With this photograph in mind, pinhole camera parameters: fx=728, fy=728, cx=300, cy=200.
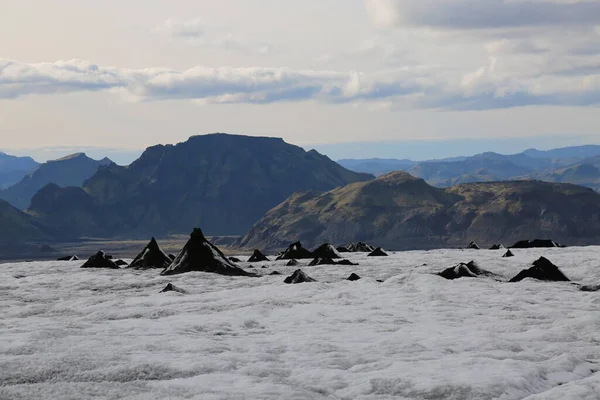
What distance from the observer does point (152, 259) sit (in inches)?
2440

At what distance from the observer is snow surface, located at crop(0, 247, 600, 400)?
18.0 meters

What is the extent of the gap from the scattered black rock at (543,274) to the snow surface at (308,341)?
157 cm

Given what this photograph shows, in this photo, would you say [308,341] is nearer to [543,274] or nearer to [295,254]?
[543,274]

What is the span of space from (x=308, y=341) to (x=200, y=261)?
29.7 m

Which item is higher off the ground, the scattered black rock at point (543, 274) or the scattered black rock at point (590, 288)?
the scattered black rock at point (543, 274)

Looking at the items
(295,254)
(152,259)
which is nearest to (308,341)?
(152,259)

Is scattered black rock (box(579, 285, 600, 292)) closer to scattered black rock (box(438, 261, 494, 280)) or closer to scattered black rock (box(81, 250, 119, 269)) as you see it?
scattered black rock (box(438, 261, 494, 280))

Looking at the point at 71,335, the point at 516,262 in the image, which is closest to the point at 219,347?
the point at 71,335

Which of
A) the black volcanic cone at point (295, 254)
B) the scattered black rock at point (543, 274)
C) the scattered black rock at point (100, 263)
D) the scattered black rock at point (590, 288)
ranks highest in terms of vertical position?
the scattered black rock at point (543, 274)

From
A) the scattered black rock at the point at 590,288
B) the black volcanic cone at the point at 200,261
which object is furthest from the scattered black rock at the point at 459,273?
the black volcanic cone at the point at 200,261

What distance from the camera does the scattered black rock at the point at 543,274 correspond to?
44.1 metres

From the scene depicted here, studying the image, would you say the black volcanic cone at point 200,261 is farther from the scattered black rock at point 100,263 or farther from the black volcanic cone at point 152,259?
the scattered black rock at point 100,263

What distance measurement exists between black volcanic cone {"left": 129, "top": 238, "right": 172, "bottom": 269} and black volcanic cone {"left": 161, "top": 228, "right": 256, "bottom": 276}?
781cm

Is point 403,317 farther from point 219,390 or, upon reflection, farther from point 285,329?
point 219,390
